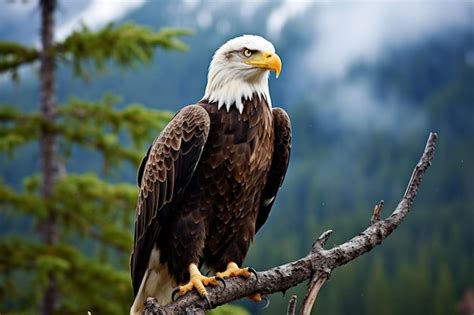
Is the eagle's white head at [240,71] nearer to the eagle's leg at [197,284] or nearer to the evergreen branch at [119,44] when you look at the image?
the eagle's leg at [197,284]

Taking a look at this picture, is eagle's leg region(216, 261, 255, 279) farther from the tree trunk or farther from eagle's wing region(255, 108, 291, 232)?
the tree trunk

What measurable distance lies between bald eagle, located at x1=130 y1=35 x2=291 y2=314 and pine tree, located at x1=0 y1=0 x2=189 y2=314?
6.66 meters

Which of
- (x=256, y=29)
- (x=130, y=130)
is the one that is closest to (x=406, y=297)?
(x=256, y=29)

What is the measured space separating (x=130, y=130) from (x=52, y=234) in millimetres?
2223

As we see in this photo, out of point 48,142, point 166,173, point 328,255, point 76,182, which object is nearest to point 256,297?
point 328,255

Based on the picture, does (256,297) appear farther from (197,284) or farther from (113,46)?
(113,46)

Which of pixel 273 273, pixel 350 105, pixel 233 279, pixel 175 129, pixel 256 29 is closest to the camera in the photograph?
pixel 273 273

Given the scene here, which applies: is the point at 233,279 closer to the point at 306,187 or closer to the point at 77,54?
the point at 77,54

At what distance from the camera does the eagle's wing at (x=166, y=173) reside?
3.81 metres

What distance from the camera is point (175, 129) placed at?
3951 mm

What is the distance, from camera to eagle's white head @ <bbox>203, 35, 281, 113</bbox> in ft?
12.8

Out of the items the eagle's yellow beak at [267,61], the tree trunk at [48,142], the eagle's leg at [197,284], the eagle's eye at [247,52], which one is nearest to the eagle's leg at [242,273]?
the eagle's leg at [197,284]

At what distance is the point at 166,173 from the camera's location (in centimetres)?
392

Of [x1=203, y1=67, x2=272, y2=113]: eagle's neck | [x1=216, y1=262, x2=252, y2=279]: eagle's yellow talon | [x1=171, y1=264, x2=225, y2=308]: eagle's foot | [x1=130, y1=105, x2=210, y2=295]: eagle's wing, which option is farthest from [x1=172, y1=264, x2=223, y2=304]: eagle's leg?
[x1=203, y1=67, x2=272, y2=113]: eagle's neck
